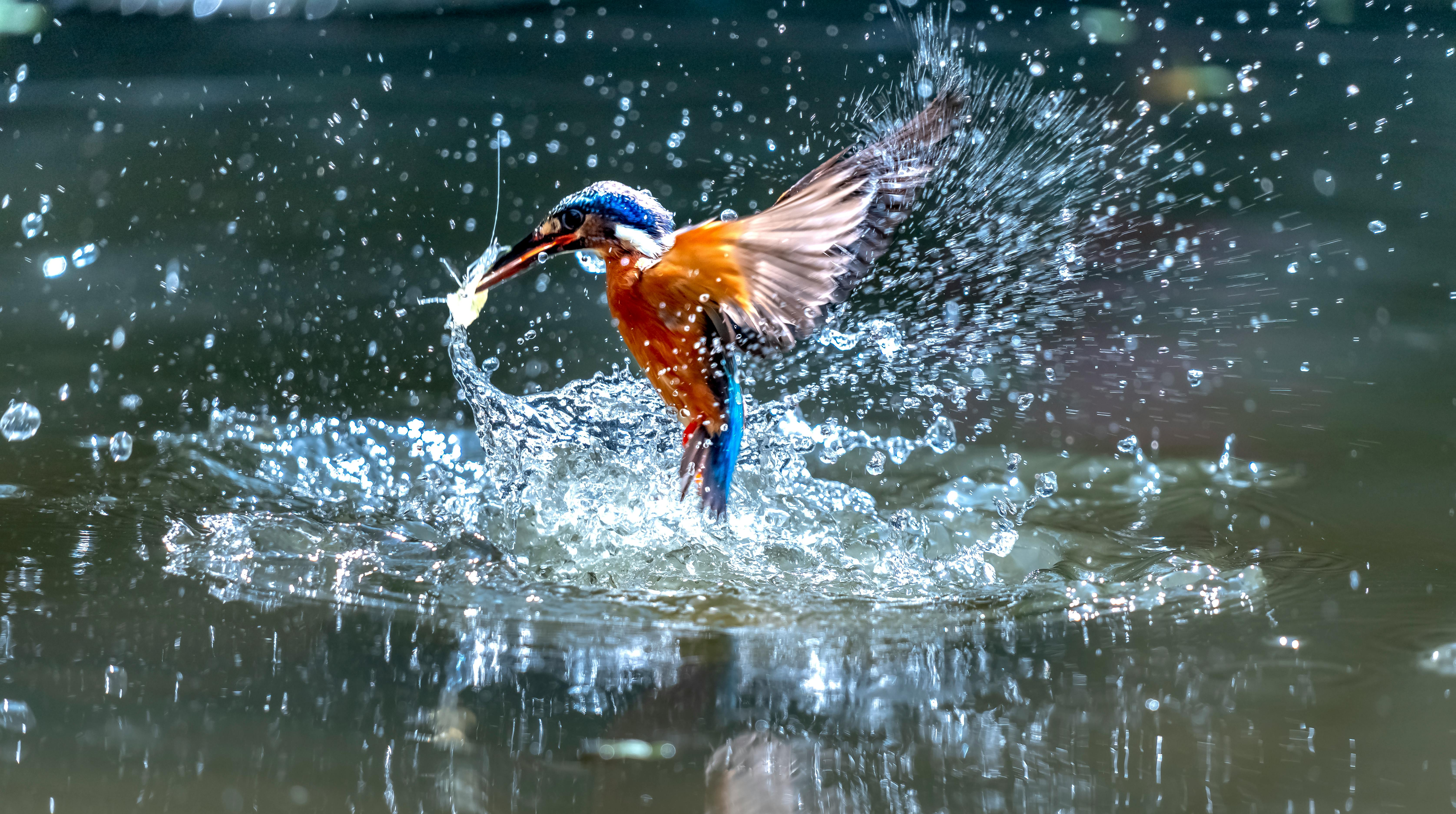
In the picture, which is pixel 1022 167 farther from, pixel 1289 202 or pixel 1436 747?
pixel 1289 202

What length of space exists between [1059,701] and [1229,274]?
1562mm

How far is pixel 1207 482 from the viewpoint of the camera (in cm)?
148

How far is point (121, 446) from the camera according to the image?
1454mm

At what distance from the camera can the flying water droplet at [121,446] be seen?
4.65ft

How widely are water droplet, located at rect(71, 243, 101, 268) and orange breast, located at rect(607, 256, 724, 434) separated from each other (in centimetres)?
147

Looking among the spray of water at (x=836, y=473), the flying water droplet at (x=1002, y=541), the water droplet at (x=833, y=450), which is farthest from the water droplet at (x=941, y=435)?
the flying water droplet at (x=1002, y=541)

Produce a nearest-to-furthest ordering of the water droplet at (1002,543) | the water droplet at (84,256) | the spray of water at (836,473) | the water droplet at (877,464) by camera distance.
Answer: the spray of water at (836,473)
the water droplet at (1002,543)
the water droplet at (877,464)
the water droplet at (84,256)

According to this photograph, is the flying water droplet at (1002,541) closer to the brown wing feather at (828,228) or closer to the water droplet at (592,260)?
the brown wing feather at (828,228)

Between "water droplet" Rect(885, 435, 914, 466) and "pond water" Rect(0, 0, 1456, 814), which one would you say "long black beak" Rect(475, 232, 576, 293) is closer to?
"pond water" Rect(0, 0, 1456, 814)

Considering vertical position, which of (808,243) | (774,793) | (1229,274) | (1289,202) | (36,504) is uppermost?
(1289,202)

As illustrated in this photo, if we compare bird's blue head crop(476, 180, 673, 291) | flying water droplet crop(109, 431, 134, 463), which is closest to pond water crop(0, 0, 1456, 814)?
flying water droplet crop(109, 431, 134, 463)

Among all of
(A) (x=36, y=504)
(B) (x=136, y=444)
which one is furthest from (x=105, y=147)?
(A) (x=36, y=504)

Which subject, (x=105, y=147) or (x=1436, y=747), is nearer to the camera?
(x=1436, y=747)

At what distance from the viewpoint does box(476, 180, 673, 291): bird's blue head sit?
39.4 inches
